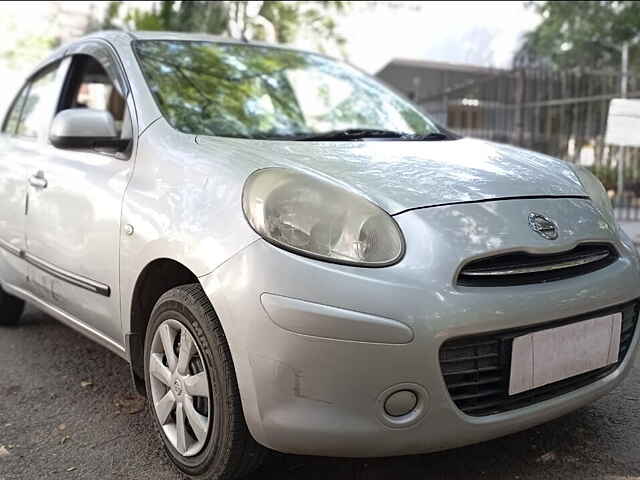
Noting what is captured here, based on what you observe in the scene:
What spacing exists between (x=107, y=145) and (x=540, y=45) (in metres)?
16.9

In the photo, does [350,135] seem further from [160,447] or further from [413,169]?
[160,447]

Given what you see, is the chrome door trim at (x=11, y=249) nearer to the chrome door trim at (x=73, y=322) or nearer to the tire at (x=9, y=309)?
the chrome door trim at (x=73, y=322)

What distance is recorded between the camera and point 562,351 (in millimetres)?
1943

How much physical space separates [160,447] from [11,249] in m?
1.52

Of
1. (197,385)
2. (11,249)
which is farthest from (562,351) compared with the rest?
(11,249)

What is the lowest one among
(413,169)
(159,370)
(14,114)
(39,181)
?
(159,370)

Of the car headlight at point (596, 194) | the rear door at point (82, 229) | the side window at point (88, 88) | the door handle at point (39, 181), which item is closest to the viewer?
the car headlight at point (596, 194)

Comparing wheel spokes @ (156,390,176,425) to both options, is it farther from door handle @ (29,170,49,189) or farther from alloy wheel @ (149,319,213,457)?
door handle @ (29,170,49,189)

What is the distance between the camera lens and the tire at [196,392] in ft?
6.31

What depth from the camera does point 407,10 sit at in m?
12.4

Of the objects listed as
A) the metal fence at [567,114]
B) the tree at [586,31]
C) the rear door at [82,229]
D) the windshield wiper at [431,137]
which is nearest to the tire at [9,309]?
the rear door at [82,229]

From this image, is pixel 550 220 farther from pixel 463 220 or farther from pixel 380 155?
pixel 380 155

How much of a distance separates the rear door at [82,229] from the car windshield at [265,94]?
22 cm

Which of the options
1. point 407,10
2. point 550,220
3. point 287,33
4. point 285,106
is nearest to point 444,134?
point 285,106
